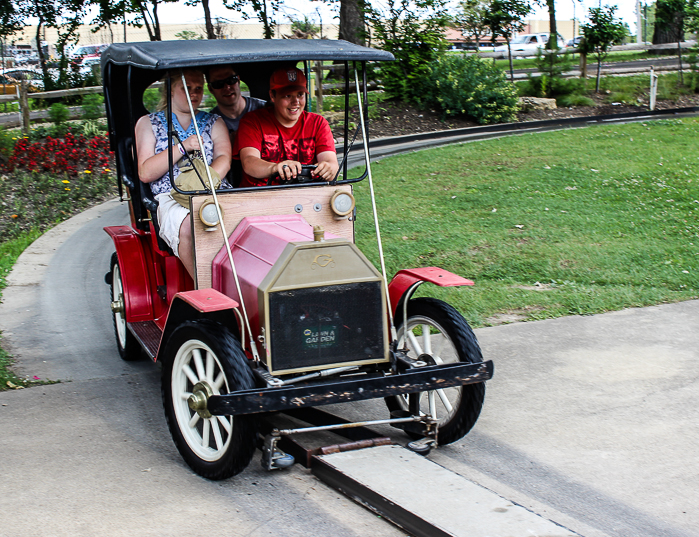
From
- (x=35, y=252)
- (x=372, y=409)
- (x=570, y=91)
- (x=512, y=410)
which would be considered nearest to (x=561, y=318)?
(x=512, y=410)

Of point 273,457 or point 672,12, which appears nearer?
point 273,457

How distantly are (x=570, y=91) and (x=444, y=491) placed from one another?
1794 cm

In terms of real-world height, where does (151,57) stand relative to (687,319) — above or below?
above

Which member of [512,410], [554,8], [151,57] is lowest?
[512,410]

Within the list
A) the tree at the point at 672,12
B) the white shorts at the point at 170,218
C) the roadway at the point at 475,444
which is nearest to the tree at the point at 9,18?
the tree at the point at 672,12

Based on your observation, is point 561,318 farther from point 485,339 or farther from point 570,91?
point 570,91

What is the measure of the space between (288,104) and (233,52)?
658mm

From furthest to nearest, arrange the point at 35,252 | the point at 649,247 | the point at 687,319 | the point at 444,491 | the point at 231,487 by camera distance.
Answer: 1. the point at 35,252
2. the point at 649,247
3. the point at 687,319
4. the point at 231,487
5. the point at 444,491

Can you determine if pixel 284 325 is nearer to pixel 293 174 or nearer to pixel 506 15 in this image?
pixel 293 174

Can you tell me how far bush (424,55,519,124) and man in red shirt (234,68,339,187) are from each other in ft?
42.3

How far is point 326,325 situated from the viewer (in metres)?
3.61

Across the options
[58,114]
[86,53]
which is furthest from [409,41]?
[86,53]

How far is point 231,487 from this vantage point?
11.5 ft

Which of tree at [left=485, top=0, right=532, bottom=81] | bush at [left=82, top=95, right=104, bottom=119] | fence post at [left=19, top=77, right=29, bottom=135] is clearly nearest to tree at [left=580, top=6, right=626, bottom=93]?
tree at [left=485, top=0, right=532, bottom=81]
